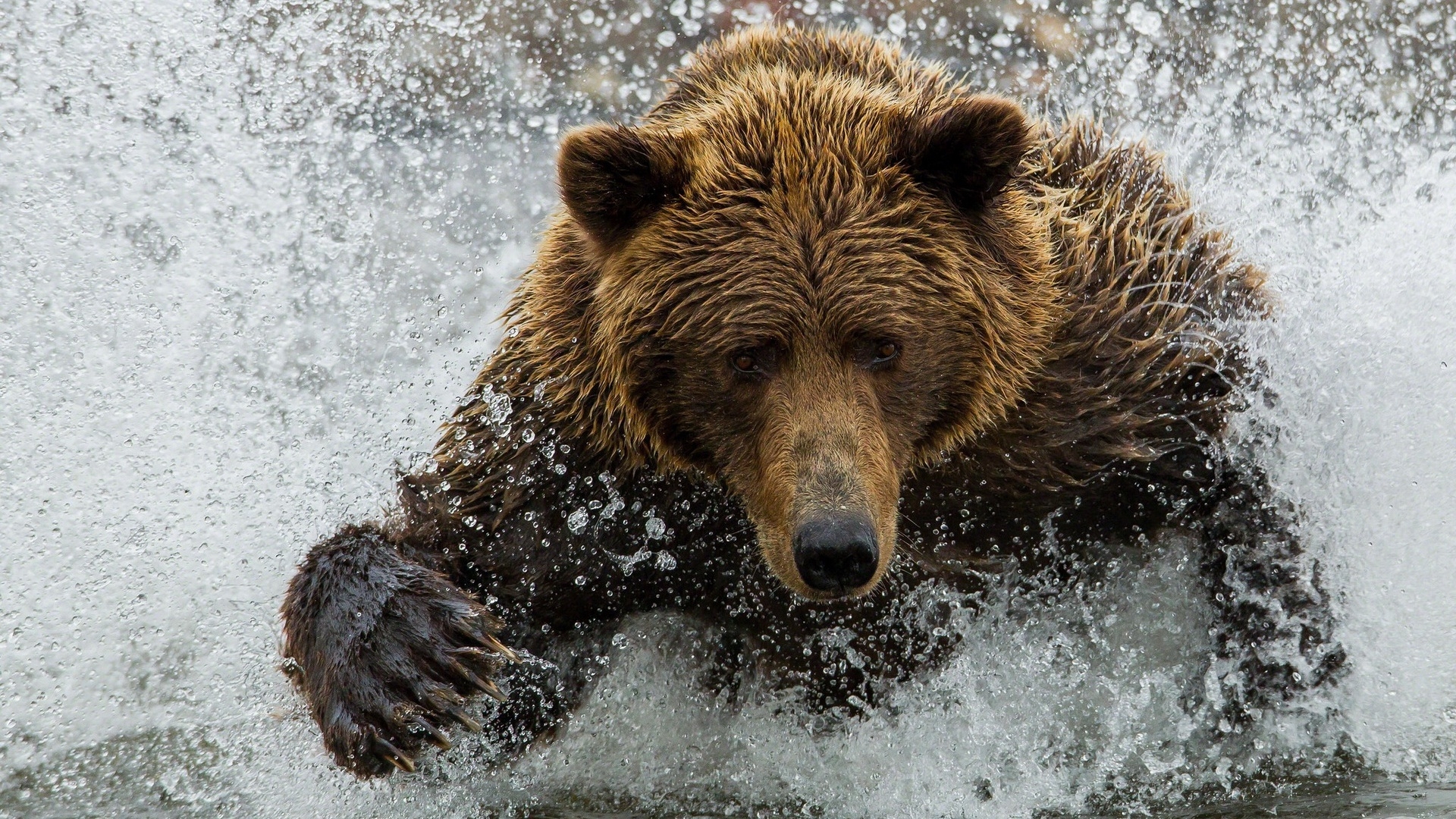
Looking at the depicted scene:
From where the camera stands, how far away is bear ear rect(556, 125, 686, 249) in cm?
376

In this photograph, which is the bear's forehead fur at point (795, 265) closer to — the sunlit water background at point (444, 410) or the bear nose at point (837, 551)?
the bear nose at point (837, 551)

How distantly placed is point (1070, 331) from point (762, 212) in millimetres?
1222

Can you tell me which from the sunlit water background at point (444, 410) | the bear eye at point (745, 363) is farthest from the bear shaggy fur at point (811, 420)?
the sunlit water background at point (444, 410)

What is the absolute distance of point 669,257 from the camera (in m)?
3.89

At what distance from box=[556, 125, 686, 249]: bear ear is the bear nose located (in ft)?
3.63

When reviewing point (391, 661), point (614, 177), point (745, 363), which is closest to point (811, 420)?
point (745, 363)

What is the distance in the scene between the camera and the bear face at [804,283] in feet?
12.2

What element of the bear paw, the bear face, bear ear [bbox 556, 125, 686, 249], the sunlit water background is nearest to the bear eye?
the bear face

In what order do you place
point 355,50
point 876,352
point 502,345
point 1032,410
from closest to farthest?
point 876,352 < point 1032,410 < point 502,345 < point 355,50

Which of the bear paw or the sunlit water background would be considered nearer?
the bear paw

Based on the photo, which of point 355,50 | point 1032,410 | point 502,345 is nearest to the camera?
point 1032,410

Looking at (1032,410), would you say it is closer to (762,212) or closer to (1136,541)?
(1136,541)

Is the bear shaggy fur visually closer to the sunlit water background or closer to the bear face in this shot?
the bear face

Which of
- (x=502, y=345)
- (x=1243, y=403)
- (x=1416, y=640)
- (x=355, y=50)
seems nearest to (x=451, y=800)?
(x=502, y=345)
